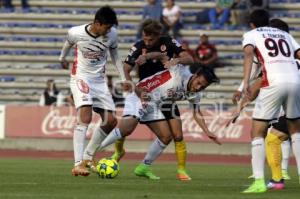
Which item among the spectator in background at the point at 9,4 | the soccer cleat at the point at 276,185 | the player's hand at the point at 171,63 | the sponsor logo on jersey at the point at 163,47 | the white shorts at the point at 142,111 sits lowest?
the soccer cleat at the point at 276,185

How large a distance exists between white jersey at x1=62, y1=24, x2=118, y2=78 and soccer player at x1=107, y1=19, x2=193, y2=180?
42 cm

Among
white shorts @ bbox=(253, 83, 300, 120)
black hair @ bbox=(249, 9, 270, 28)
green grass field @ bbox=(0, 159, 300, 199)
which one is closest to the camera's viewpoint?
green grass field @ bbox=(0, 159, 300, 199)

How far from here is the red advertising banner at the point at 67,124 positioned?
26.4 metres

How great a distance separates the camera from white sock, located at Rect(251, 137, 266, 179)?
475 inches

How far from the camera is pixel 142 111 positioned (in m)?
15.4

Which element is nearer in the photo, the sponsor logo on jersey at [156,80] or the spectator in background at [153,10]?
the sponsor logo on jersey at [156,80]

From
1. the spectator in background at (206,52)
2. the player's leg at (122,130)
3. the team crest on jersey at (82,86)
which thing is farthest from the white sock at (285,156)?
the spectator in background at (206,52)

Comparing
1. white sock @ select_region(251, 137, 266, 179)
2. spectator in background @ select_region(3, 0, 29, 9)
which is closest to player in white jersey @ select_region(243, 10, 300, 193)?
white sock @ select_region(251, 137, 266, 179)

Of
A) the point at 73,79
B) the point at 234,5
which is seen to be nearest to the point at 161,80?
the point at 73,79

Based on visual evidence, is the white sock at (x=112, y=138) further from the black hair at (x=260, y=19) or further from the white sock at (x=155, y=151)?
the black hair at (x=260, y=19)

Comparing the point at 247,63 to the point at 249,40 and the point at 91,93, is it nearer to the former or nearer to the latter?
the point at 249,40

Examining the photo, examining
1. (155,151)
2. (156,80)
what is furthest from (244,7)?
(155,151)

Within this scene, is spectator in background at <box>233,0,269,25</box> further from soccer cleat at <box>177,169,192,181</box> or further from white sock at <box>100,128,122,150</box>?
soccer cleat at <box>177,169,192,181</box>

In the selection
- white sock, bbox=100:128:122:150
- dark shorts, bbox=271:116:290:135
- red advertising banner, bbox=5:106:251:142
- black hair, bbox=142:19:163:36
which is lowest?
red advertising banner, bbox=5:106:251:142
